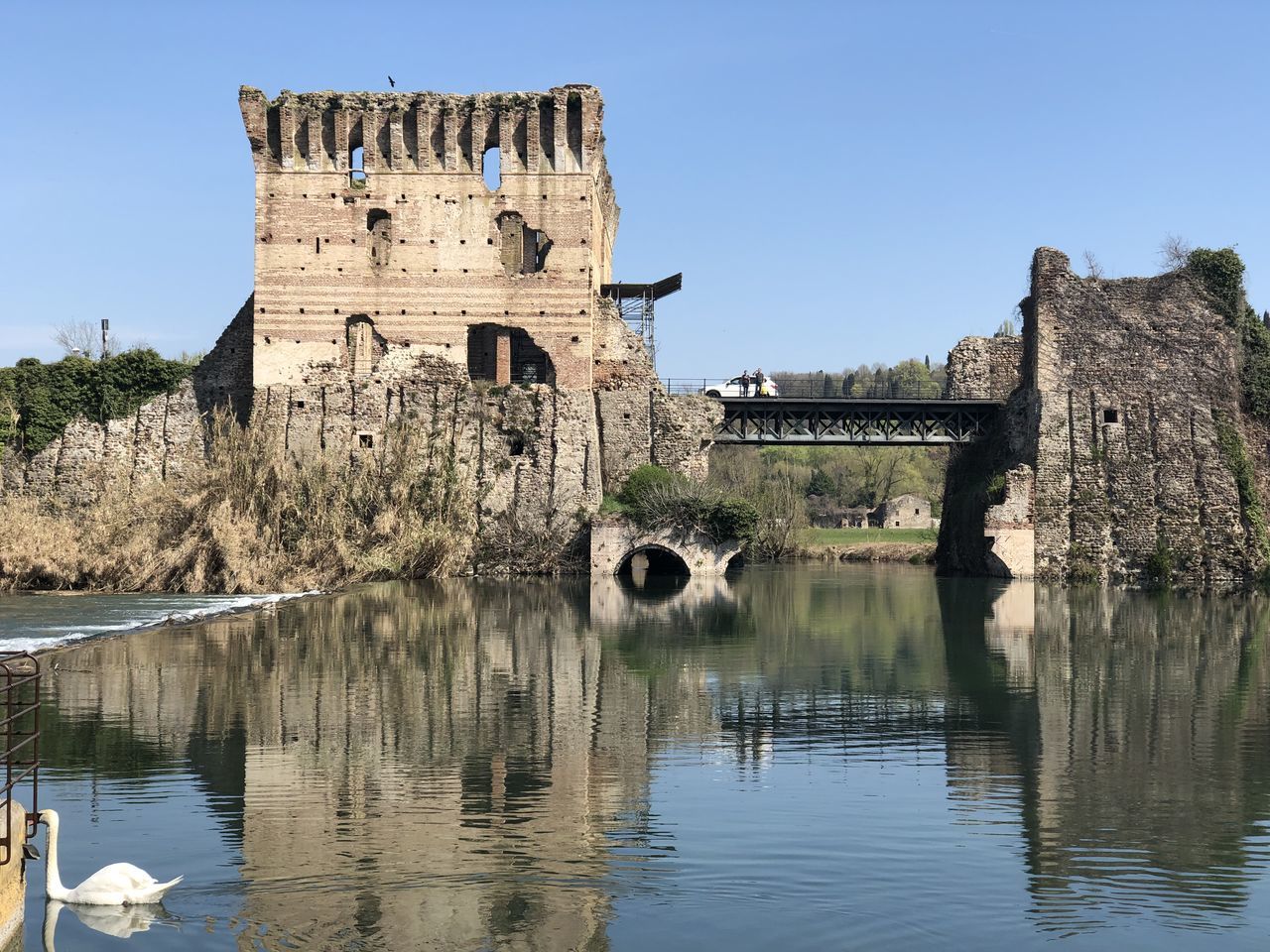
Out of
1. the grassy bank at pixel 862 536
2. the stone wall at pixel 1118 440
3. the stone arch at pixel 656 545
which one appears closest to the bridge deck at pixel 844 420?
the stone wall at pixel 1118 440

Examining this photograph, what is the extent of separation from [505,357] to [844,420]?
906 cm

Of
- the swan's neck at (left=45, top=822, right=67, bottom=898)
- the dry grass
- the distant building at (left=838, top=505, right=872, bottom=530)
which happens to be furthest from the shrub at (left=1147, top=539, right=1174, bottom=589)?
the distant building at (left=838, top=505, right=872, bottom=530)

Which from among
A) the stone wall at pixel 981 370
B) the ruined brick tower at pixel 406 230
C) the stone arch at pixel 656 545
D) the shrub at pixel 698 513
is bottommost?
the stone arch at pixel 656 545

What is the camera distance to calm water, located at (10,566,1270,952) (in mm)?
6707

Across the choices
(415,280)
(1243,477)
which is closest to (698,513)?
(415,280)

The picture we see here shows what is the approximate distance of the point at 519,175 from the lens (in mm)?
34844

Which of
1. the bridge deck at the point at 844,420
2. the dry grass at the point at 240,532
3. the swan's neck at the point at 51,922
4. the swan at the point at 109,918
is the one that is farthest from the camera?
the bridge deck at the point at 844,420

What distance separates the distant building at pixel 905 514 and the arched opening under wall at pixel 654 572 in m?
27.6

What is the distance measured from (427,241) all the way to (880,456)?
4731 centimetres

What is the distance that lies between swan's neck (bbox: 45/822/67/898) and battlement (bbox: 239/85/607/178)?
96.7ft

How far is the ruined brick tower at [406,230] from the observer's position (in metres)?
34.8

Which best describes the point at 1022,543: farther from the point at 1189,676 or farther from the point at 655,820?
the point at 655,820

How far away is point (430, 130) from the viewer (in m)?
34.8

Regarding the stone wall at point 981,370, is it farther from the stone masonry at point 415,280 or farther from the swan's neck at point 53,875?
the swan's neck at point 53,875
